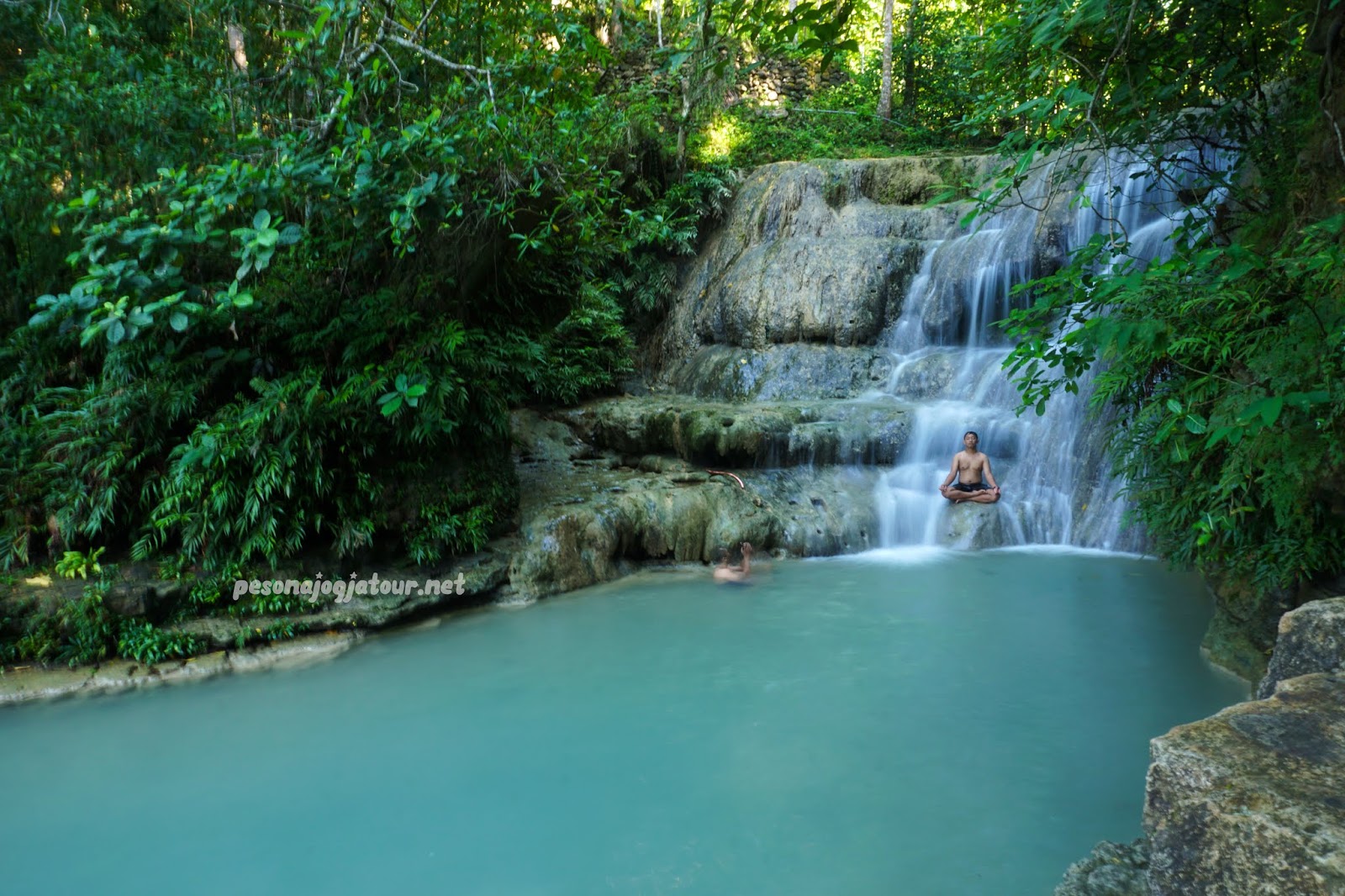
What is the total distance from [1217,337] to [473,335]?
18.1ft

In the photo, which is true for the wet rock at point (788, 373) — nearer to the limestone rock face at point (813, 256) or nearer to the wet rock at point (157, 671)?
the limestone rock face at point (813, 256)

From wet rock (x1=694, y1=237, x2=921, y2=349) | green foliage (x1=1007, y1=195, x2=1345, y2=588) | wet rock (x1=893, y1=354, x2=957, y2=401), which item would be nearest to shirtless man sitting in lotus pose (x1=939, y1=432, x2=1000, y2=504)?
wet rock (x1=893, y1=354, x2=957, y2=401)

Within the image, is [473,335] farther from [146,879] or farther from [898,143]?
[898,143]

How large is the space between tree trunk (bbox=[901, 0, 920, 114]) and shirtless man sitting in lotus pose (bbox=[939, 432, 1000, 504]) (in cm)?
1195

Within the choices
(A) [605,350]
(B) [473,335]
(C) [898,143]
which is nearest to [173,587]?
(B) [473,335]

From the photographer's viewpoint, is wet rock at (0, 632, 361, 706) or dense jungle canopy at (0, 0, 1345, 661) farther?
wet rock at (0, 632, 361, 706)

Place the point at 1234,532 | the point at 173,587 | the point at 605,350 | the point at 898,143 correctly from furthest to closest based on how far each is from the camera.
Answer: the point at 898,143 < the point at 605,350 < the point at 173,587 < the point at 1234,532

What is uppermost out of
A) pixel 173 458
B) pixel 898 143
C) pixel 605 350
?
pixel 898 143

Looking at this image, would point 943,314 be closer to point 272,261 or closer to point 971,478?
point 971,478

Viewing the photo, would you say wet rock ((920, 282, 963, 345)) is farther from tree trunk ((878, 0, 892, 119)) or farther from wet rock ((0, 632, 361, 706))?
wet rock ((0, 632, 361, 706))

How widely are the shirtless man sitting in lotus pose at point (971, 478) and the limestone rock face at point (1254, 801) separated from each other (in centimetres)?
583

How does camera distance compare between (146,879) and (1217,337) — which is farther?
(1217,337)

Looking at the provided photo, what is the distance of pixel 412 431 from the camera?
19.4ft

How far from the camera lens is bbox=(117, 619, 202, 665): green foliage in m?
4.88
